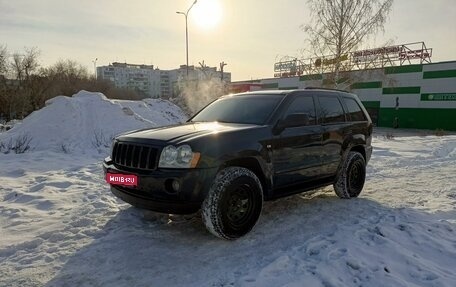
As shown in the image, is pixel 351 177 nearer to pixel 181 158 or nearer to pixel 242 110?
pixel 242 110

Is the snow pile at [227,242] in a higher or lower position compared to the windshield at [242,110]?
lower

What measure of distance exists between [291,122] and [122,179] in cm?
221

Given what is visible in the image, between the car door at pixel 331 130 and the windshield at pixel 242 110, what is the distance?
2.90ft

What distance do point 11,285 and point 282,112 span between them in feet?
11.4

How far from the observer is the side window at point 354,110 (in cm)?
624

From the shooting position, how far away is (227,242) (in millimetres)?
4215

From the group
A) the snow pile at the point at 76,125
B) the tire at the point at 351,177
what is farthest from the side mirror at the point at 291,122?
the snow pile at the point at 76,125

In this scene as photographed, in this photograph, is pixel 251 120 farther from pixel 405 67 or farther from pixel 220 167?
pixel 405 67

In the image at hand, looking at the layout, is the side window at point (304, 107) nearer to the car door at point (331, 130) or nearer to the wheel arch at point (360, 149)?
the car door at point (331, 130)

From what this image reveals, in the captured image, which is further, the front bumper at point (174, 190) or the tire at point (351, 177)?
the tire at point (351, 177)

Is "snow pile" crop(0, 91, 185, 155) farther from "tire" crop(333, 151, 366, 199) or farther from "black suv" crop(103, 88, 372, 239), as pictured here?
"tire" crop(333, 151, 366, 199)

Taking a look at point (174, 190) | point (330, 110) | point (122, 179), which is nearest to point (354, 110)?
point (330, 110)

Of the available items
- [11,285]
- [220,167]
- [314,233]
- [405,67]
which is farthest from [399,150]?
[405,67]

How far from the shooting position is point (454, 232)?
4504 millimetres
